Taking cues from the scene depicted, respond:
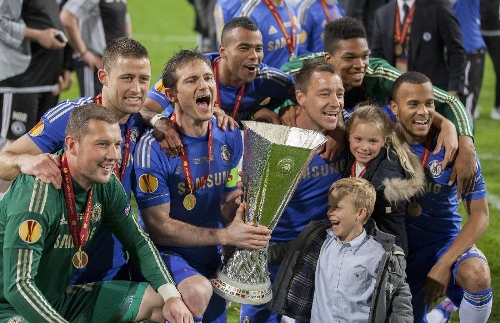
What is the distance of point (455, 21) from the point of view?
7742 mm

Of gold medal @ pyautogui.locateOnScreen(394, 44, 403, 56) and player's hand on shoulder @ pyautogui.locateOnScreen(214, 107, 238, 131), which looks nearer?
player's hand on shoulder @ pyautogui.locateOnScreen(214, 107, 238, 131)

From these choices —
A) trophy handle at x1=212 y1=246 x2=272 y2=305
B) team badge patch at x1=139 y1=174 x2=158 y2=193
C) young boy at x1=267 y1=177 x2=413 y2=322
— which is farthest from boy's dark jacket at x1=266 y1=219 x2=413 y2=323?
team badge patch at x1=139 y1=174 x2=158 y2=193

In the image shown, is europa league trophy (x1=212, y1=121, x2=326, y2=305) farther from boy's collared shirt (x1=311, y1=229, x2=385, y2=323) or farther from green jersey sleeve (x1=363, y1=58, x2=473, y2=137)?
green jersey sleeve (x1=363, y1=58, x2=473, y2=137)

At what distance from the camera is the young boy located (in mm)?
4434

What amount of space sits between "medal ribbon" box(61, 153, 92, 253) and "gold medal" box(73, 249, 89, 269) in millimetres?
35

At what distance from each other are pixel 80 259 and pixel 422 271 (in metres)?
2.01

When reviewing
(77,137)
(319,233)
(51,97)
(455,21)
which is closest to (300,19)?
(455,21)

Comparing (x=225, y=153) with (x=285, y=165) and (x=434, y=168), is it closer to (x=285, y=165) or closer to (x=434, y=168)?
(x=285, y=165)

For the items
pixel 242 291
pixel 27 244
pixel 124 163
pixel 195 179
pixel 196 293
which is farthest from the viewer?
pixel 195 179

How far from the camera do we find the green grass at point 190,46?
6.90 metres

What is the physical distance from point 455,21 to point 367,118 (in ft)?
10.5

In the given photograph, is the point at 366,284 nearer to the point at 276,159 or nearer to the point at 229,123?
the point at 276,159

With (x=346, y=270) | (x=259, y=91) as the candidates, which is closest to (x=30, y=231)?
(x=346, y=270)

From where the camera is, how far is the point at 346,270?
4.51 meters
